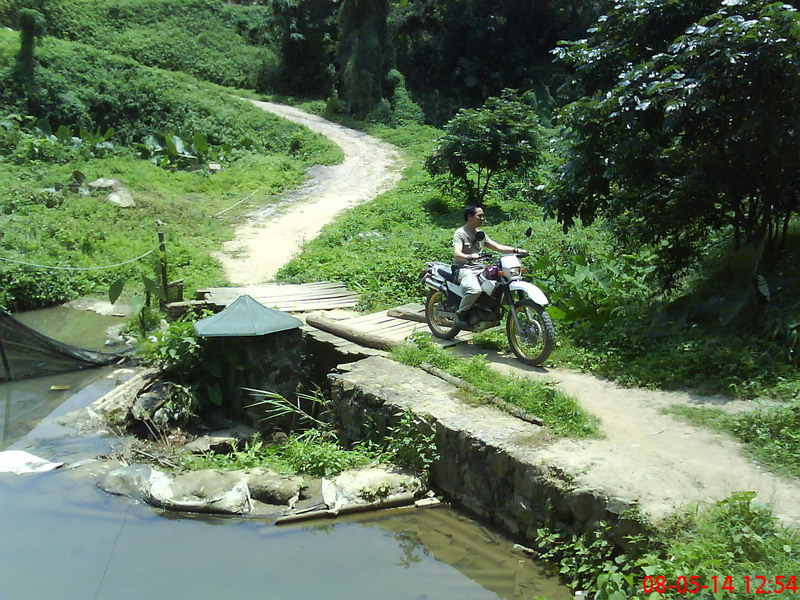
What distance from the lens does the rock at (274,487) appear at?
615 cm

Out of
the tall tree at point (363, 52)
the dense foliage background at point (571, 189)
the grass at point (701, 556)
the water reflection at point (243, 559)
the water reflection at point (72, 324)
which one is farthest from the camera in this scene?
the tall tree at point (363, 52)

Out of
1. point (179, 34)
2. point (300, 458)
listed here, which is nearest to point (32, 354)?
point (300, 458)

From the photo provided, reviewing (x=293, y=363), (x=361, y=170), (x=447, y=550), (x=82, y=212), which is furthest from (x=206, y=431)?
(x=361, y=170)

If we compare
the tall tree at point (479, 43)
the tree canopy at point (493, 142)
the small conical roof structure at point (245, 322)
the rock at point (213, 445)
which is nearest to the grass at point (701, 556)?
the rock at point (213, 445)

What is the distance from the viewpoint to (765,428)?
18.1ft

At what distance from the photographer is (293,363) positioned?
28.6 ft

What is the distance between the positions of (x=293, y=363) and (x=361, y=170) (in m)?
14.6

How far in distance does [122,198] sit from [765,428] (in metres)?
15.1

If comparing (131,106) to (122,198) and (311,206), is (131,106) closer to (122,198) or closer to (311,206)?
(122,198)

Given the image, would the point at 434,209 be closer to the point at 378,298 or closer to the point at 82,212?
the point at 378,298

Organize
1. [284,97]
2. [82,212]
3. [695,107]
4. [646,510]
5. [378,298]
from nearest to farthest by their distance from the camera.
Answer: [646,510], [695,107], [378,298], [82,212], [284,97]

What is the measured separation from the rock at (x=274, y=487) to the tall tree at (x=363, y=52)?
26822mm

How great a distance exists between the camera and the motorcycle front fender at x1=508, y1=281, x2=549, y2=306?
718cm

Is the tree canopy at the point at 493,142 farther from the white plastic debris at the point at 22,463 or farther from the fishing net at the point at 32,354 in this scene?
the white plastic debris at the point at 22,463
